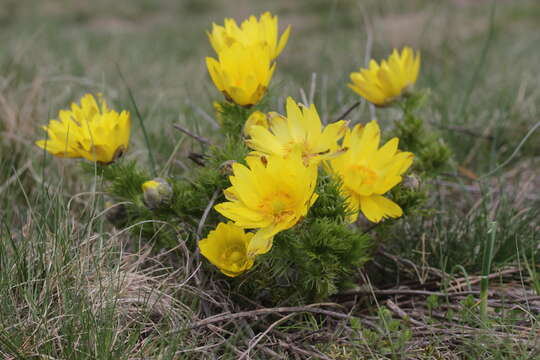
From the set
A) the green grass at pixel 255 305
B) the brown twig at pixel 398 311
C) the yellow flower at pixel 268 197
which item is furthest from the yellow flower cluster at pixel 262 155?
the brown twig at pixel 398 311

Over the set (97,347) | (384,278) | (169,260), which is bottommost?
(384,278)

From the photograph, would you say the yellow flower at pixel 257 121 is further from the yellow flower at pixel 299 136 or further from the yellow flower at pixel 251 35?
the yellow flower at pixel 251 35

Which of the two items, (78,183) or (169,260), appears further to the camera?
(78,183)

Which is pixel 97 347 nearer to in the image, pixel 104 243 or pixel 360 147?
pixel 104 243

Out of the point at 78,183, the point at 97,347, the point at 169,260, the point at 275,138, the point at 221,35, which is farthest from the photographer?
the point at 78,183

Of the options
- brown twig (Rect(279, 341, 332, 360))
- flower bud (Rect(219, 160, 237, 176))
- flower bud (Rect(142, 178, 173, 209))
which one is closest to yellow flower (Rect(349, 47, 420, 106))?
flower bud (Rect(219, 160, 237, 176))

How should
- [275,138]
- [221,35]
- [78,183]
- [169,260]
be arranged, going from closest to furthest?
[275,138] → [221,35] → [169,260] → [78,183]

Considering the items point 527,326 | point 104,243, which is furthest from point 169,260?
point 527,326
